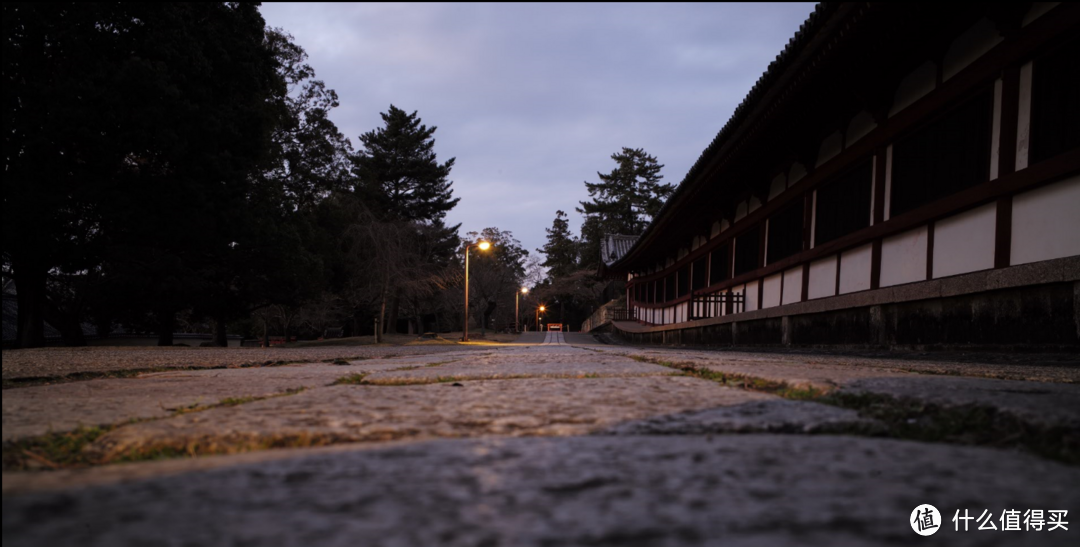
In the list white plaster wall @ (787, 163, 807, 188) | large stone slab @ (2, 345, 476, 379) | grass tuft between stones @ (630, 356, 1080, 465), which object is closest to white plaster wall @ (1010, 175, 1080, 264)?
grass tuft between stones @ (630, 356, 1080, 465)

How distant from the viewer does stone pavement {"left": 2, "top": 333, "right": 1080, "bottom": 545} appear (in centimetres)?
55

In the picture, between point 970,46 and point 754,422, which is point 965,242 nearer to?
point 970,46

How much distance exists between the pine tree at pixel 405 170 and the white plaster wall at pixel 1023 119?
113 ft

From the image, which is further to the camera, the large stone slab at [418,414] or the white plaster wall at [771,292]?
the white plaster wall at [771,292]

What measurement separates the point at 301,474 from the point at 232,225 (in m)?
16.1

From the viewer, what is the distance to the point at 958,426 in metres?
1.13

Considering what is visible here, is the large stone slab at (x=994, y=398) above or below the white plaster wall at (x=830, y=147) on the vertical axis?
below

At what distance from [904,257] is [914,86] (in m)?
1.91

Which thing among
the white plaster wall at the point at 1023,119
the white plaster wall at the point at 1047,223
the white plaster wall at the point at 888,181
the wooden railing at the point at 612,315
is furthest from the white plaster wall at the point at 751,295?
the wooden railing at the point at 612,315

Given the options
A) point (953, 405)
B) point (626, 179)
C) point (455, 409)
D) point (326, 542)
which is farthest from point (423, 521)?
point (626, 179)

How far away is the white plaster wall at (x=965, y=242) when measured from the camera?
→ 214 inches

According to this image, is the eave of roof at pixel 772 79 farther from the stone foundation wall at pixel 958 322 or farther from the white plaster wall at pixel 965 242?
the stone foundation wall at pixel 958 322

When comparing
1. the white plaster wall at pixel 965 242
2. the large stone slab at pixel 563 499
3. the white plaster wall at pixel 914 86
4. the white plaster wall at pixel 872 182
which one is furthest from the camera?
the white plaster wall at pixel 872 182

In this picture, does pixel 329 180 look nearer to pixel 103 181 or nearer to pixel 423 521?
pixel 103 181
